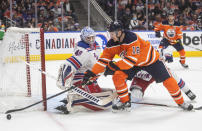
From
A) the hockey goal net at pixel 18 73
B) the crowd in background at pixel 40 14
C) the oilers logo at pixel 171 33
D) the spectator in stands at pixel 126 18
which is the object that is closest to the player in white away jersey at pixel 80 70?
the hockey goal net at pixel 18 73

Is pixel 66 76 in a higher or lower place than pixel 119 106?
higher

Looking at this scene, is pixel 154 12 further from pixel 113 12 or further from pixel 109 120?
pixel 109 120

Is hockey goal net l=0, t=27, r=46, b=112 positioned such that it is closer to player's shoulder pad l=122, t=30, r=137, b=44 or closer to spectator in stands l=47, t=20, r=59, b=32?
player's shoulder pad l=122, t=30, r=137, b=44

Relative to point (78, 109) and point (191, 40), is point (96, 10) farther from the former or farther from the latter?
point (78, 109)

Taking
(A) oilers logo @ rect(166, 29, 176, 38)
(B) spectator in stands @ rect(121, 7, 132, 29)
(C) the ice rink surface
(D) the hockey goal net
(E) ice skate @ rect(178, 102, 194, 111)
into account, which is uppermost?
(B) spectator in stands @ rect(121, 7, 132, 29)

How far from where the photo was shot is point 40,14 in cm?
946

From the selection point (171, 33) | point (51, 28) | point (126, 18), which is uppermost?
point (126, 18)

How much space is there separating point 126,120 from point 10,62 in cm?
165

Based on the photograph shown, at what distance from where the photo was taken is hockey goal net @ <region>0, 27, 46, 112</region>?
3.84 metres

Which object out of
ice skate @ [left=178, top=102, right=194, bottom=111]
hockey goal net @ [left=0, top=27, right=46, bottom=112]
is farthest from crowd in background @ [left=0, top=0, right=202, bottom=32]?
ice skate @ [left=178, top=102, right=194, bottom=111]

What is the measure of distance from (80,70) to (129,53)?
66 cm

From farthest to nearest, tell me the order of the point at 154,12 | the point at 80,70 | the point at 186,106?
the point at 154,12 → the point at 80,70 → the point at 186,106

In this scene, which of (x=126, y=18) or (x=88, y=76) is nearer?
(x=88, y=76)

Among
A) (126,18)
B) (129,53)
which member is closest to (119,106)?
(129,53)
